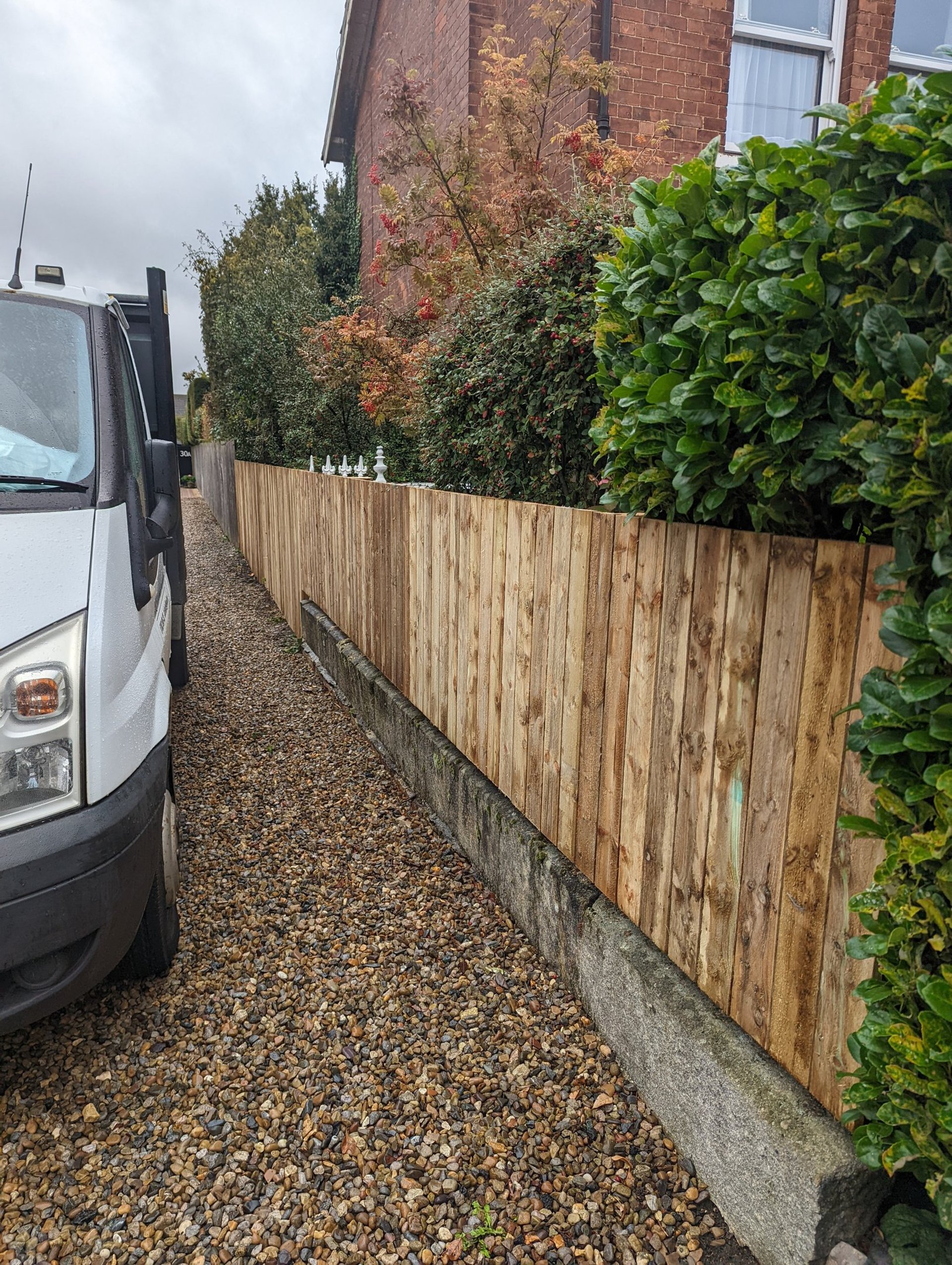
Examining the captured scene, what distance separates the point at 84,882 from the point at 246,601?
9280 millimetres

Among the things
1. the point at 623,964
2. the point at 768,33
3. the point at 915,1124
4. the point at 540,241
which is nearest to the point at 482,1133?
the point at 623,964

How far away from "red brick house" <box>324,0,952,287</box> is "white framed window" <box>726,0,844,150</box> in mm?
10

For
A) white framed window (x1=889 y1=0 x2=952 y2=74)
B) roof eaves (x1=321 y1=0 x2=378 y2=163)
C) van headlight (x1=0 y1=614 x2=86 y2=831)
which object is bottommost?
van headlight (x1=0 y1=614 x2=86 y2=831)

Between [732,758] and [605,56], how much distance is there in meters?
8.20

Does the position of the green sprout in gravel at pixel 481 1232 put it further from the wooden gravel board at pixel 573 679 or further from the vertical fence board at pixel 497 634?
the vertical fence board at pixel 497 634

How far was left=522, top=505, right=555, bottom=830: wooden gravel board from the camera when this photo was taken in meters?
3.31

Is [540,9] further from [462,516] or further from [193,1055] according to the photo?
[193,1055]

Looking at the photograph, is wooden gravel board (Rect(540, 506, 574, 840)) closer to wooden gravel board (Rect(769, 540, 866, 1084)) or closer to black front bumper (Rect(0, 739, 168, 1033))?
wooden gravel board (Rect(769, 540, 866, 1084))

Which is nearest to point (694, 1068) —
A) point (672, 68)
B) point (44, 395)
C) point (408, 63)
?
point (44, 395)

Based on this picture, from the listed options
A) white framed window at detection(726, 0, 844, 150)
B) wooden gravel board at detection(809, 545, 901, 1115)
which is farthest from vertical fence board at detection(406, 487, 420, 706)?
white framed window at detection(726, 0, 844, 150)

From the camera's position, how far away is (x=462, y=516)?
4.20m

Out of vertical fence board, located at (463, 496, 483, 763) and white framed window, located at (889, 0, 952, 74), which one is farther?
white framed window, located at (889, 0, 952, 74)

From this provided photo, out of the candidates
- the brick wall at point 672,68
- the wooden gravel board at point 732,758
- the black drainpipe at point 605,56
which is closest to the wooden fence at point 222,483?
the black drainpipe at point 605,56

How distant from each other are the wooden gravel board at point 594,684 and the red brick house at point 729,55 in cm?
693
